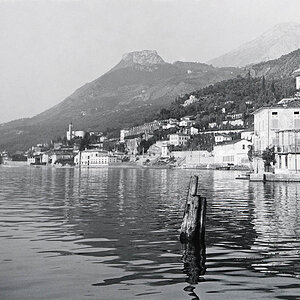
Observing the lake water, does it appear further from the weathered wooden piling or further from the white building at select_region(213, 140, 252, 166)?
the white building at select_region(213, 140, 252, 166)

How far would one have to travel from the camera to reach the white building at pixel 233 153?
462ft

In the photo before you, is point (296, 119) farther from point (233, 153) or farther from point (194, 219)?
point (233, 153)

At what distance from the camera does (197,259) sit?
14.0 m

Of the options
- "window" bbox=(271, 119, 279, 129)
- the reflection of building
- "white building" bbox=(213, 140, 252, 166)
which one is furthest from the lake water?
"white building" bbox=(213, 140, 252, 166)

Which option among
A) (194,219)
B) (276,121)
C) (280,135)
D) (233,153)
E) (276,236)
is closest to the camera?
(194,219)

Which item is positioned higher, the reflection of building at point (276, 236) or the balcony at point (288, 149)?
the balcony at point (288, 149)

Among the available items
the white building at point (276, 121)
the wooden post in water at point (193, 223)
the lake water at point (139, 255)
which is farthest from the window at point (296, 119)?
the wooden post in water at point (193, 223)

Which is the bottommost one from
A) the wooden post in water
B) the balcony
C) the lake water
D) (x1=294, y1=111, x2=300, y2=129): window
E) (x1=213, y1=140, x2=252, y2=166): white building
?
the lake water

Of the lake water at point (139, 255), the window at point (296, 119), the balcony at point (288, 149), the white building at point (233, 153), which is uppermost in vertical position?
the window at point (296, 119)

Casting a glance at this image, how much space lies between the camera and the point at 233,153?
146 metres

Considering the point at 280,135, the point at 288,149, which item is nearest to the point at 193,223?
the point at 288,149

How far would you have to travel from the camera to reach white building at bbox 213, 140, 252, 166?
141 m

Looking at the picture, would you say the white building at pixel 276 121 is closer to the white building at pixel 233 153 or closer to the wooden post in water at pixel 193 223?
the white building at pixel 233 153

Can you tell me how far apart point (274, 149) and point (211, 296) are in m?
58.7
